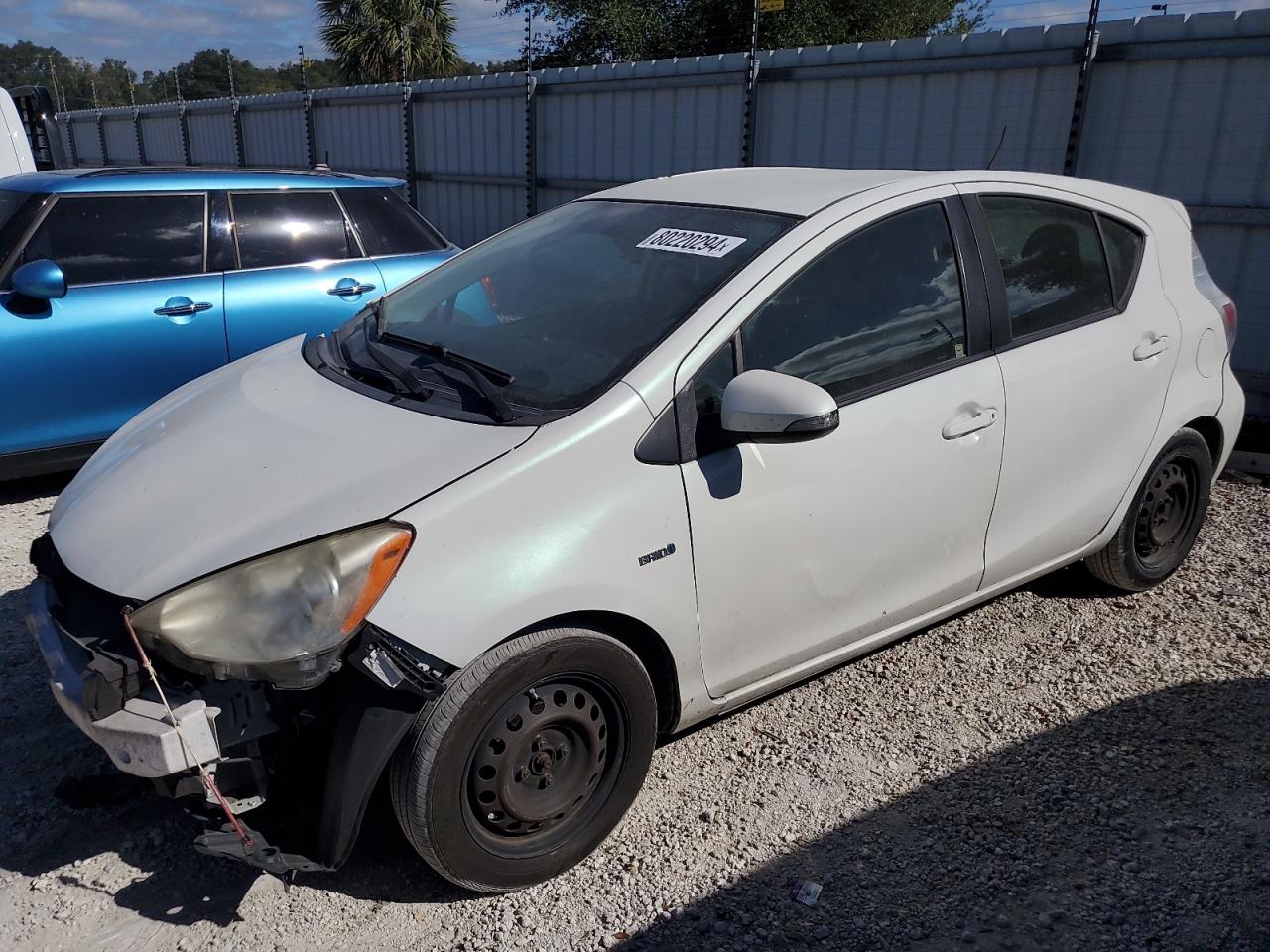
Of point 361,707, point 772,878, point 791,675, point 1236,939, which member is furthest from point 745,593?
point 1236,939

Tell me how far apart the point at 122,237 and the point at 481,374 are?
11.1ft

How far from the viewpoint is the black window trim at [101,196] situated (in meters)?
4.78

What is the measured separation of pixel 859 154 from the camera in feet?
27.2

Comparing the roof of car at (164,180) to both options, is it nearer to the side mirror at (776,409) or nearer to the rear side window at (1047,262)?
Answer: the rear side window at (1047,262)

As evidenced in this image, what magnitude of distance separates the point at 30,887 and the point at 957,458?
2.81 m

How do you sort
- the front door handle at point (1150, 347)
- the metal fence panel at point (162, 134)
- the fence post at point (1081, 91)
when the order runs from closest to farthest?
the front door handle at point (1150, 347) → the fence post at point (1081, 91) → the metal fence panel at point (162, 134)

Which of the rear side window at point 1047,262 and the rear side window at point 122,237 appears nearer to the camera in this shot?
the rear side window at point 1047,262

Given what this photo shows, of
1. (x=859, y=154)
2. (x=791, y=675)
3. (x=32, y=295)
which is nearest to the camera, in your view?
(x=791, y=675)

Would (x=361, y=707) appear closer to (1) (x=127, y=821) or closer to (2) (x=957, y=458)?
(1) (x=127, y=821)

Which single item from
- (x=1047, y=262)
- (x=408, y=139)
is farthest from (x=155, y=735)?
(x=408, y=139)

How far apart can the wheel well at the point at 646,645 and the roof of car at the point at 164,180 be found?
4.13m

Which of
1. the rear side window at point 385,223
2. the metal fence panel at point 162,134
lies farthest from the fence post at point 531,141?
the metal fence panel at point 162,134

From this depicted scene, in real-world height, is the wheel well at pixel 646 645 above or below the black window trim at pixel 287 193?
below

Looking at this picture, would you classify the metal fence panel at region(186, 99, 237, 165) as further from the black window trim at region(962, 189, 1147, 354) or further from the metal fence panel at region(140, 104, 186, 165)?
the black window trim at region(962, 189, 1147, 354)
